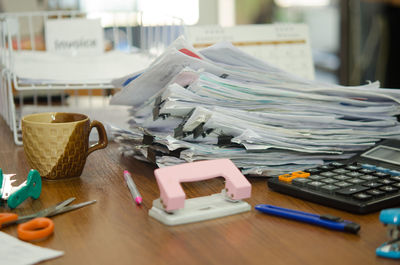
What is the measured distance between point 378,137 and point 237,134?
0.80 ft

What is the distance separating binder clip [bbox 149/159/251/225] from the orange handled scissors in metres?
0.11

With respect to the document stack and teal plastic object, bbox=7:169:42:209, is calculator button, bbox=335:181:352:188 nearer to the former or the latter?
the document stack

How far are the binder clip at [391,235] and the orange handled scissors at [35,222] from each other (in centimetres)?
34

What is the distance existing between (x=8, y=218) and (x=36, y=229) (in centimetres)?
3

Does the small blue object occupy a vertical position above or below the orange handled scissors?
above

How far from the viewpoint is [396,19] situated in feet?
8.75

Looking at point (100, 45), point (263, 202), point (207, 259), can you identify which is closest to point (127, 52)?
point (100, 45)

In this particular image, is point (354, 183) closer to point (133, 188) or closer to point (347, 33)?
point (133, 188)

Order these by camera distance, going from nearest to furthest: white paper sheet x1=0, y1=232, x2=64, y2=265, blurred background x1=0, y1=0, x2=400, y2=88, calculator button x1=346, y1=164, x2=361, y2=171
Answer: white paper sheet x1=0, y1=232, x2=64, y2=265
calculator button x1=346, y1=164, x2=361, y2=171
blurred background x1=0, y1=0, x2=400, y2=88

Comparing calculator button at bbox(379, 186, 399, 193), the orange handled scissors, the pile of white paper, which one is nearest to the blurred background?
the pile of white paper

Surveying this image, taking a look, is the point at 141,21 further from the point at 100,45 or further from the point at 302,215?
the point at 302,215

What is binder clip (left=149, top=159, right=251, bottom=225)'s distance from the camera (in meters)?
0.57

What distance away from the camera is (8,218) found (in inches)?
22.2

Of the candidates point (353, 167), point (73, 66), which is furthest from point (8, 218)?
point (73, 66)
